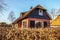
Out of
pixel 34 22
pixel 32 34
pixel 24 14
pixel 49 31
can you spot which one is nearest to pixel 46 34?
pixel 49 31

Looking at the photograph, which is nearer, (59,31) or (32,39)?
(32,39)

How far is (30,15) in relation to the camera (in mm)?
32094

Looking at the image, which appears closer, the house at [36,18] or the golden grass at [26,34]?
the golden grass at [26,34]

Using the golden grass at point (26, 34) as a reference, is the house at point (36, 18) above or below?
above

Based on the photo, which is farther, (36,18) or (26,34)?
(36,18)

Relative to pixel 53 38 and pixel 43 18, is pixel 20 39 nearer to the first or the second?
pixel 53 38

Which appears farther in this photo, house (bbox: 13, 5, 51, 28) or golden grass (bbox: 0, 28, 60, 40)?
house (bbox: 13, 5, 51, 28)

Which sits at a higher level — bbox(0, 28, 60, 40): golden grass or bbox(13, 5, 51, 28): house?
bbox(13, 5, 51, 28): house

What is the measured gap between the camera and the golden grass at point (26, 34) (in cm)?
622

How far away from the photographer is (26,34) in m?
6.27

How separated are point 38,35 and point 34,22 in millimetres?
25678

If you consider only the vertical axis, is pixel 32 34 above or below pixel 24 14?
below

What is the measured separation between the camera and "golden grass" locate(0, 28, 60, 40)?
6219 mm

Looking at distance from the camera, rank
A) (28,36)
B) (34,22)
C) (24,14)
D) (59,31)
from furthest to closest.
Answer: (24,14), (34,22), (59,31), (28,36)
